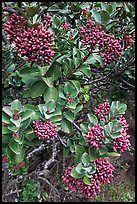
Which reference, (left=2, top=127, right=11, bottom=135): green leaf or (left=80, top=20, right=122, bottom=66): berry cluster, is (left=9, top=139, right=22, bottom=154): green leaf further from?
(left=80, top=20, right=122, bottom=66): berry cluster

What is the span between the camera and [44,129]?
107 centimetres

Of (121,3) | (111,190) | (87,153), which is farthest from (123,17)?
(111,190)

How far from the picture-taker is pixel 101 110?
1.37m

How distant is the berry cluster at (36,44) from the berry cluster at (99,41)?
20 cm

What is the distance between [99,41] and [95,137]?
14.9 inches

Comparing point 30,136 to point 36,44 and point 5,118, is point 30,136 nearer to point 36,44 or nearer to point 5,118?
point 5,118

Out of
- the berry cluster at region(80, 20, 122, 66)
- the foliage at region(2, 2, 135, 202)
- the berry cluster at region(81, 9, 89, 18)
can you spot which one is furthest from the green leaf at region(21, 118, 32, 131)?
the berry cluster at region(81, 9, 89, 18)

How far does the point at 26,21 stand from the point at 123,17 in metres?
Result: 0.65

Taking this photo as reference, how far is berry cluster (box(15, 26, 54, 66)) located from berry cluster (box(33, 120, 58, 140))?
0.76 feet

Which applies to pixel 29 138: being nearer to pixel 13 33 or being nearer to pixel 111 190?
pixel 13 33

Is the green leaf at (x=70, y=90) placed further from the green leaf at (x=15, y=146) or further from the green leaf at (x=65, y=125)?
the green leaf at (x=15, y=146)

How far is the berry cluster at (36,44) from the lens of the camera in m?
1.03

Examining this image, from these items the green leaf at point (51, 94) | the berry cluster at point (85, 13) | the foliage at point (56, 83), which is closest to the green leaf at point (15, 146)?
the foliage at point (56, 83)

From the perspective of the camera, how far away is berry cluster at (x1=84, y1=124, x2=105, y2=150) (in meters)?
1.18
